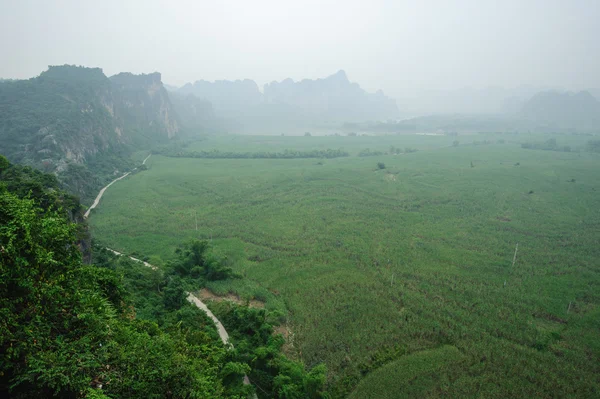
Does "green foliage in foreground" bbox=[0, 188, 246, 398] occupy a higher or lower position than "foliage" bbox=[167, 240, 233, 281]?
higher

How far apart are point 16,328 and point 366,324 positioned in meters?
16.9

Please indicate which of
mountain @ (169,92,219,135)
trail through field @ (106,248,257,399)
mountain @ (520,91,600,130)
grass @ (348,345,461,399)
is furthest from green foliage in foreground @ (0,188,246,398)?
mountain @ (520,91,600,130)

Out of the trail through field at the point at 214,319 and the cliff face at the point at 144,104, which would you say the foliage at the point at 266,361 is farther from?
the cliff face at the point at 144,104

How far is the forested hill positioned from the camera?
51.4 metres

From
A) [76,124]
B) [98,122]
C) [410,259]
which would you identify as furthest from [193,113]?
[410,259]

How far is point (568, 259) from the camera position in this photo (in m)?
28.4

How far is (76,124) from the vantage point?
66625mm

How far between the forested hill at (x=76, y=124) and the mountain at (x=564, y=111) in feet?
561

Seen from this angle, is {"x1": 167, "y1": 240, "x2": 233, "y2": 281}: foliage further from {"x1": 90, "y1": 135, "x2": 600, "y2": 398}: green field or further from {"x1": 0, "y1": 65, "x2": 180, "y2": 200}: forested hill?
{"x1": 0, "y1": 65, "x2": 180, "y2": 200}: forested hill

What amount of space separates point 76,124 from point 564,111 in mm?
204219

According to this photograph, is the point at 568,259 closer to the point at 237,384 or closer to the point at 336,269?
the point at 336,269

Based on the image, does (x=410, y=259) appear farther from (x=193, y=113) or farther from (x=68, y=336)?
(x=193, y=113)

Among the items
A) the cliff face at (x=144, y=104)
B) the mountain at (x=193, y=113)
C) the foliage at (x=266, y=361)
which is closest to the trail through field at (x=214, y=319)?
the foliage at (x=266, y=361)

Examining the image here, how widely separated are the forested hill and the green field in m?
8.39
